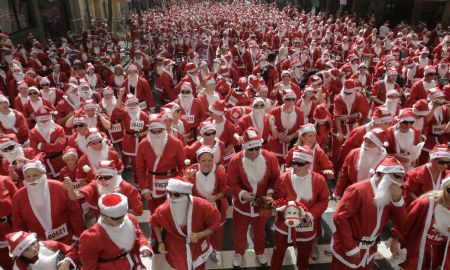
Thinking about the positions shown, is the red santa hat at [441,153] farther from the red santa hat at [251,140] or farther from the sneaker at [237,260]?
the sneaker at [237,260]

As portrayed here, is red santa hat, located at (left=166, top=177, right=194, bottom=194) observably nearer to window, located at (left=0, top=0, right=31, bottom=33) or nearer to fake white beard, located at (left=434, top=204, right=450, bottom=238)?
fake white beard, located at (left=434, top=204, right=450, bottom=238)

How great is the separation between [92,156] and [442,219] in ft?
14.2

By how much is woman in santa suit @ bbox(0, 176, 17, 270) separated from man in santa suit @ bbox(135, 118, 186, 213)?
64.3 inches

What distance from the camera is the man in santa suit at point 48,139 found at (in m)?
6.12

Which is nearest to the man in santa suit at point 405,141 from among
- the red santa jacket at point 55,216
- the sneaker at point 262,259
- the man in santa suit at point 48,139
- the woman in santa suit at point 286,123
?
the woman in santa suit at point 286,123

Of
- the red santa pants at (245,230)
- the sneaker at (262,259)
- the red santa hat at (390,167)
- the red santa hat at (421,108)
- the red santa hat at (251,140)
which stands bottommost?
the sneaker at (262,259)

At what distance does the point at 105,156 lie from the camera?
5367 millimetres

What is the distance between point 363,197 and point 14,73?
9.78 meters

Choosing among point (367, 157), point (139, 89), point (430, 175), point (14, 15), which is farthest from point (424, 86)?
point (14, 15)

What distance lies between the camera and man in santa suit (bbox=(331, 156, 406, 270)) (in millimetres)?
3576

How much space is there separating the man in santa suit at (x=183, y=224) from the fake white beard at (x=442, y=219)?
2.12 meters

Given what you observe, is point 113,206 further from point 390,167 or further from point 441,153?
point 441,153

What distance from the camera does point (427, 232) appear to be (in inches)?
143

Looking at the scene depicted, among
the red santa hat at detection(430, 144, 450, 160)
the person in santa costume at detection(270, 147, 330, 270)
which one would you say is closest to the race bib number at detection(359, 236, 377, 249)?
the person in santa costume at detection(270, 147, 330, 270)
